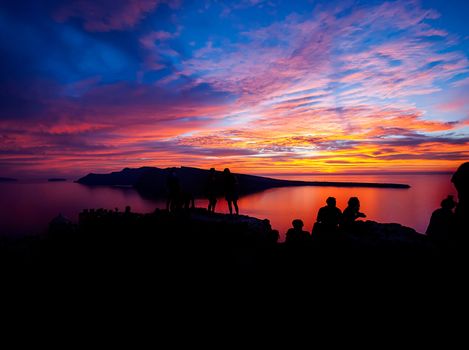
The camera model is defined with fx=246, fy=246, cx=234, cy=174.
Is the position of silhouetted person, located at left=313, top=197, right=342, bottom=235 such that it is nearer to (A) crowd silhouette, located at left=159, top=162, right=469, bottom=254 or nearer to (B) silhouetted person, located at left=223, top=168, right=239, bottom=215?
(A) crowd silhouette, located at left=159, top=162, right=469, bottom=254

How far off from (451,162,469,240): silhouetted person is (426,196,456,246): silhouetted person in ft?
0.82

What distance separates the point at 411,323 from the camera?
6.55 m

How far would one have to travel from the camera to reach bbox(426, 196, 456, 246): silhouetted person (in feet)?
27.5

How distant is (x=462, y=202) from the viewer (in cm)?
918

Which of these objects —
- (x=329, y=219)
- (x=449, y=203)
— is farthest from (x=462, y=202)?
(x=329, y=219)

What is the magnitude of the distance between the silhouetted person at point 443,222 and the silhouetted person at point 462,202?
0.25 m

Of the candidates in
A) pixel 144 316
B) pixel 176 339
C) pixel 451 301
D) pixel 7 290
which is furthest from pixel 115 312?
pixel 451 301

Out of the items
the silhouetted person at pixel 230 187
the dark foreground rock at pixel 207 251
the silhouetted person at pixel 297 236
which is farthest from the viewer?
the silhouetted person at pixel 230 187

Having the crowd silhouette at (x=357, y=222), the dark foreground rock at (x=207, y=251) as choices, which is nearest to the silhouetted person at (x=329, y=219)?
the crowd silhouette at (x=357, y=222)

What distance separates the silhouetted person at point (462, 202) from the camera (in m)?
8.32

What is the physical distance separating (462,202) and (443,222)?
1.51 m

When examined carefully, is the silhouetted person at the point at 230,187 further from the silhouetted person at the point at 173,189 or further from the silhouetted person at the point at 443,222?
the silhouetted person at the point at 443,222

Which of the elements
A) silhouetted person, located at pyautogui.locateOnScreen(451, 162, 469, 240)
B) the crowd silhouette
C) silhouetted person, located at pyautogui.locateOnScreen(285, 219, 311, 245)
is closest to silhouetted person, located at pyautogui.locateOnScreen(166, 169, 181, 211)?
the crowd silhouette

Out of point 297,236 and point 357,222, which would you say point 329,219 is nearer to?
point 297,236
